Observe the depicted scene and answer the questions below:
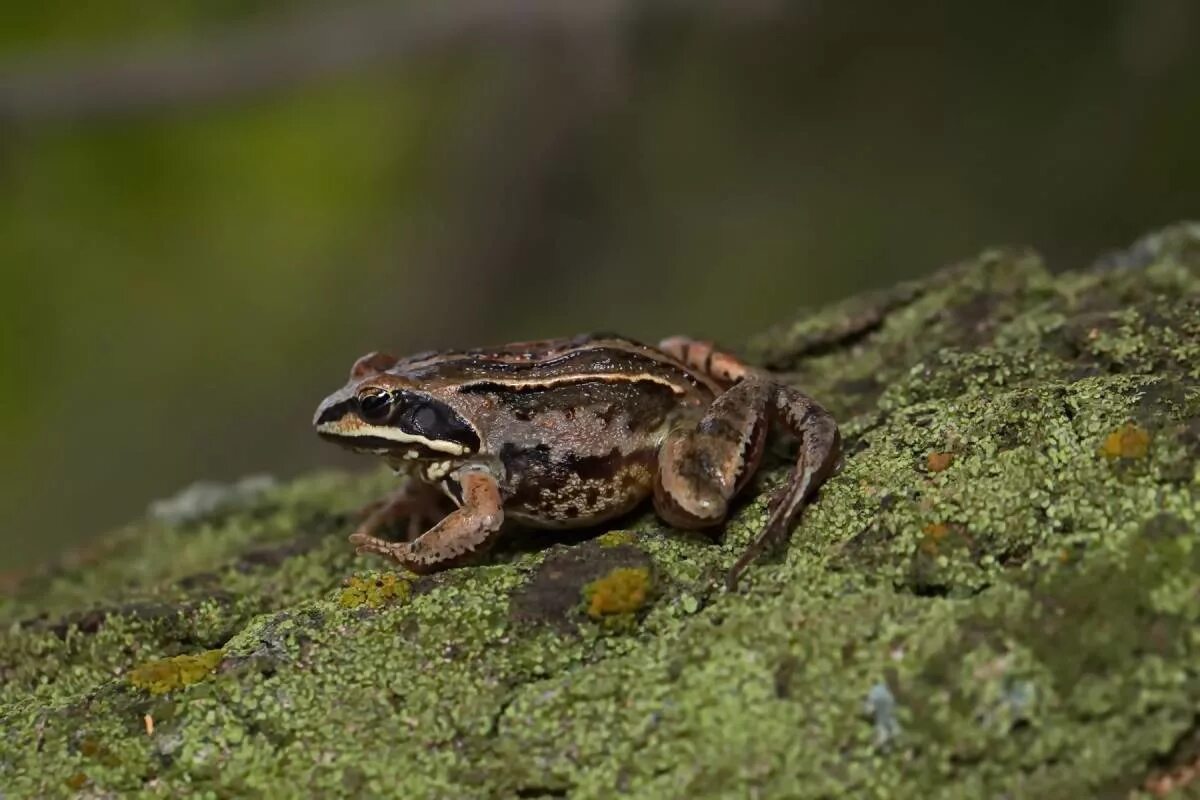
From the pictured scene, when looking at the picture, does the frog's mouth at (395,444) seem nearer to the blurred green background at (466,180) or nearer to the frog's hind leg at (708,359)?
the frog's hind leg at (708,359)

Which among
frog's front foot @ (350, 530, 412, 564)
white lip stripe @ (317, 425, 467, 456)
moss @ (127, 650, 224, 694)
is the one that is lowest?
moss @ (127, 650, 224, 694)

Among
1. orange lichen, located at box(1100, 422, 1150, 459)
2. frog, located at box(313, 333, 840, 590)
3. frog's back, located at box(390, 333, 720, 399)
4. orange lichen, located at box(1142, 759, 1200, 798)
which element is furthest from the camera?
frog's back, located at box(390, 333, 720, 399)

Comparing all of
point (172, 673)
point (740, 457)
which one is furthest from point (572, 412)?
point (172, 673)

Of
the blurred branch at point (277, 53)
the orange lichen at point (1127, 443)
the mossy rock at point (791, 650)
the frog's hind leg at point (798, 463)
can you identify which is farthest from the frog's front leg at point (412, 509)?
the blurred branch at point (277, 53)

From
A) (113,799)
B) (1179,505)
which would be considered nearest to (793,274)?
(1179,505)

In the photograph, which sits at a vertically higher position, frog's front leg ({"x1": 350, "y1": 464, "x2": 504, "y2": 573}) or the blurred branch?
the blurred branch

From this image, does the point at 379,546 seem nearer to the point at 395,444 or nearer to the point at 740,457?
the point at 395,444

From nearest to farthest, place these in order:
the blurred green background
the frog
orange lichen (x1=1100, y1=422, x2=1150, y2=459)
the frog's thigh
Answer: orange lichen (x1=1100, y1=422, x2=1150, y2=459), the frog's thigh, the frog, the blurred green background

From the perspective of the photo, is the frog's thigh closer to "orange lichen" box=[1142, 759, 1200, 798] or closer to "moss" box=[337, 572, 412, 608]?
"moss" box=[337, 572, 412, 608]

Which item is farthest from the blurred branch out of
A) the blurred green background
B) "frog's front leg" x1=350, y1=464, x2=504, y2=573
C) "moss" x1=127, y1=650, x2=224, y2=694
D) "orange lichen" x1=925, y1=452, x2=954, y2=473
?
"orange lichen" x1=925, y1=452, x2=954, y2=473
